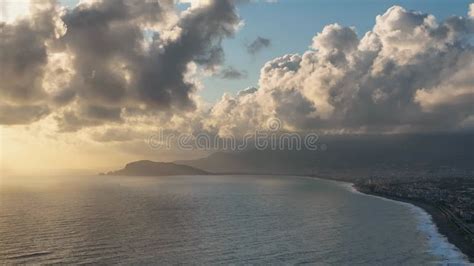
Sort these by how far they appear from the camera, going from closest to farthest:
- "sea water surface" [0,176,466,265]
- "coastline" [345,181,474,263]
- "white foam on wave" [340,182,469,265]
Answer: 1. "sea water surface" [0,176,466,265]
2. "white foam on wave" [340,182,469,265]
3. "coastline" [345,181,474,263]

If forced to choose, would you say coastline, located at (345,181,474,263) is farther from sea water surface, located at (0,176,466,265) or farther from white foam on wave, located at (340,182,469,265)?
sea water surface, located at (0,176,466,265)

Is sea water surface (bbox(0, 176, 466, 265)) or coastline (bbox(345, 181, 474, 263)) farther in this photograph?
coastline (bbox(345, 181, 474, 263))

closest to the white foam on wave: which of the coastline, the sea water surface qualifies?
the sea water surface

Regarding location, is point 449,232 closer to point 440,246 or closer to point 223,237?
point 440,246

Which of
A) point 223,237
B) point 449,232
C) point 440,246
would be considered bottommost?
point 440,246

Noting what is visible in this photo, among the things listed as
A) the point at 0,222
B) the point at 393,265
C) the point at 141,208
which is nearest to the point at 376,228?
the point at 393,265

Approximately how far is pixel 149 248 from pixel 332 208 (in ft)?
353

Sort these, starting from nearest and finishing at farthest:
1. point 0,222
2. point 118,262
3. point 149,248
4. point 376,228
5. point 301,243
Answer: point 118,262, point 149,248, point 301,243, point 376,228, point 0,222

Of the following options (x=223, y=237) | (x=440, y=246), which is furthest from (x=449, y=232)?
(x=223, y=237)

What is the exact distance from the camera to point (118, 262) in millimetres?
89875

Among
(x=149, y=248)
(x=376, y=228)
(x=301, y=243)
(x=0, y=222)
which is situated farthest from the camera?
(x=0, y=222)

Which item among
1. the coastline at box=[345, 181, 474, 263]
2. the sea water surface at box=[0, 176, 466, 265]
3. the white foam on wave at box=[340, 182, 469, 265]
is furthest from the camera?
the coastline at box=[345, 181, 474, 263]

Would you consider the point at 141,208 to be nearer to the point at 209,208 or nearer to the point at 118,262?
the point at 209,208

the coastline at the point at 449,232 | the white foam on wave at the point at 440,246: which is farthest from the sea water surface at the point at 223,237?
the coastline at the point at 449,232
